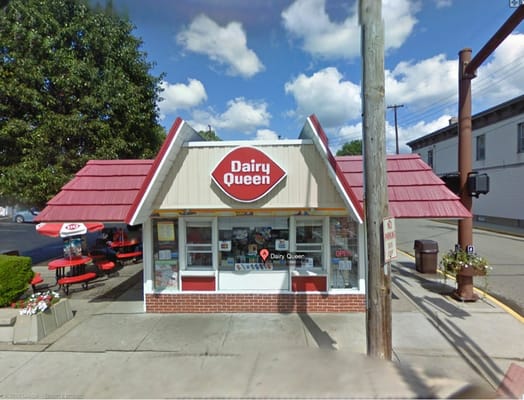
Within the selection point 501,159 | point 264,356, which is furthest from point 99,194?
point 501,159

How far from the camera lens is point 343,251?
19.7 ft

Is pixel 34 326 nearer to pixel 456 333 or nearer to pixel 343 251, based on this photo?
pixel 343 251

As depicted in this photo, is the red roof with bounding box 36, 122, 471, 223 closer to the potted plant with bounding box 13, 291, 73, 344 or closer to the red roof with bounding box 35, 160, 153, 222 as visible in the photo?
the red roof with bounding box 35, 160, 153, 222

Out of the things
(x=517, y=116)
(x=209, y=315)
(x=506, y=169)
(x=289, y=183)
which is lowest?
(x=209, y=315)

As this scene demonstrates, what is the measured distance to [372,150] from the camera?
3383 mm

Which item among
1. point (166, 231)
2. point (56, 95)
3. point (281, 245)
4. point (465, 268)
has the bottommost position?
point (465, 268)

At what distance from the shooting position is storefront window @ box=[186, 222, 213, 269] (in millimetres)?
6129

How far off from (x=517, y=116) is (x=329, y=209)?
21.3m

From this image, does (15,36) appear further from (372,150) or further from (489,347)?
(489,347)

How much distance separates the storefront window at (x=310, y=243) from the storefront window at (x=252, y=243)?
0.94ft

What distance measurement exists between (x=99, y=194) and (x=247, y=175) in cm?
323

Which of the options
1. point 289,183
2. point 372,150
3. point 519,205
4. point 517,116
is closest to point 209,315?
point 289,183

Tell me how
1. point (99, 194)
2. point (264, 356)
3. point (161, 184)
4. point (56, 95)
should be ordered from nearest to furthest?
point (264, 356)
point (161, 184)
point (99, 194)
point (56, 95)

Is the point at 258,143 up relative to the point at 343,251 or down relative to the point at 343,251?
up
